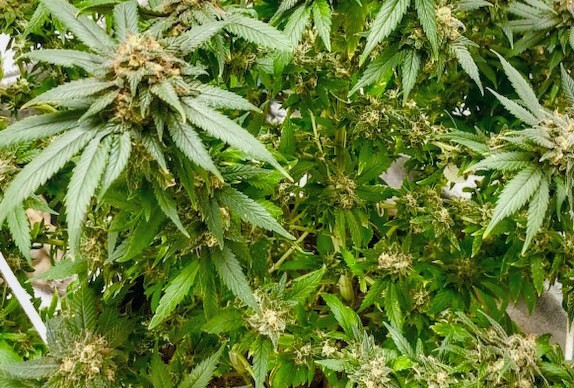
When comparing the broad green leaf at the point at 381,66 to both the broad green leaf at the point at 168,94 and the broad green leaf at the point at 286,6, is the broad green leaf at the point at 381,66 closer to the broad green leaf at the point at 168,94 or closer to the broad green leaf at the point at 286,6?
the broad green leaf at the point at 286,6

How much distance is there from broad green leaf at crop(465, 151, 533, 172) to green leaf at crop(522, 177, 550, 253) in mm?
38

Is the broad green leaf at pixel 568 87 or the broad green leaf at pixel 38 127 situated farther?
the broad green leaf at pixel 568 87

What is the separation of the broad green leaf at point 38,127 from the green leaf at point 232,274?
29cm

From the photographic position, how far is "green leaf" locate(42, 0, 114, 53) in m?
0.71

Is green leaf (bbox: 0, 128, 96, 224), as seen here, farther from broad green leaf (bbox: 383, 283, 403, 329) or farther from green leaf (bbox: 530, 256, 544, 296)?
green leaf (bbox: 530, 256, 544, 296)

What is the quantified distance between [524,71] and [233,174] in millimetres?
813

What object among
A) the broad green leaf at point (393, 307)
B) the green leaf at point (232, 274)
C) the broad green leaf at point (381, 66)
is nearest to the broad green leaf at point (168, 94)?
the green leaf at point (232, 274)

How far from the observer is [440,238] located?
118 centimetres

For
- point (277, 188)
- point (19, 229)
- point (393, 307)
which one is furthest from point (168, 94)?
point (393, 307)

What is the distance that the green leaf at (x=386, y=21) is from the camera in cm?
86

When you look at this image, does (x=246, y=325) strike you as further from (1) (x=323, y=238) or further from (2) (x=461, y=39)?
(2) (x=461, y=39)

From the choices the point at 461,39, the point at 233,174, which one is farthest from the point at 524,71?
the point at 233,174

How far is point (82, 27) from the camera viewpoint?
725 mm

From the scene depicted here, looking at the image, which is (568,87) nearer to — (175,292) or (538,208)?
(538,208)
